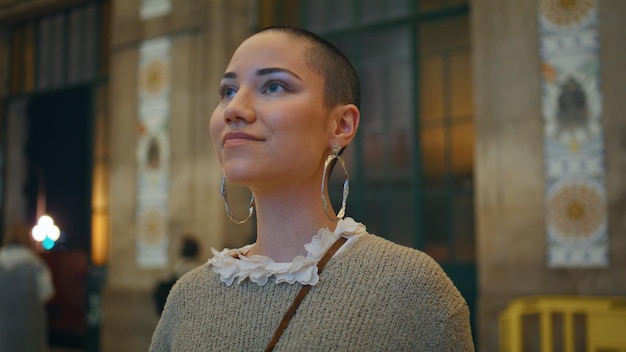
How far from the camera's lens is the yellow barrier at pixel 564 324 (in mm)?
4746

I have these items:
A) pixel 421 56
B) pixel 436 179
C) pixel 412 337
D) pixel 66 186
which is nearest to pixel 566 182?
pixel 436 179

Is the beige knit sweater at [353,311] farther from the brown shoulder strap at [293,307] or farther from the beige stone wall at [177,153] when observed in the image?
the beige stone wall at [177,153]

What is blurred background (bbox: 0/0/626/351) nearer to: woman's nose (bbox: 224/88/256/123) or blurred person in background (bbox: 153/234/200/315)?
blurred person in background (bbox: 153/234/200/315)

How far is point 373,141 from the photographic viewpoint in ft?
22.6

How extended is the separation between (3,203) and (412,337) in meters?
9.63

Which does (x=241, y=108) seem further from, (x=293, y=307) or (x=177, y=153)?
(x=177, y=153)

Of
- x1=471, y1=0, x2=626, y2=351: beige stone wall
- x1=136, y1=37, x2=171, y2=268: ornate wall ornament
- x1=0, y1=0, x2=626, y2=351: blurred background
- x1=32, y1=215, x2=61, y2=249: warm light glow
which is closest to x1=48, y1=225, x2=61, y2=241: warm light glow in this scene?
x1=32, y1=215, x2=61, y2=249: warm light glow

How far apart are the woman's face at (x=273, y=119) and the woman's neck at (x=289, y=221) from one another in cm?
5

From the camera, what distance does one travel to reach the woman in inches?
60.4

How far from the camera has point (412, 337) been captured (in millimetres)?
1529

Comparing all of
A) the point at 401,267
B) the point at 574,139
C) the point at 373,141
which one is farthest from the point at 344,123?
the point at 373,141

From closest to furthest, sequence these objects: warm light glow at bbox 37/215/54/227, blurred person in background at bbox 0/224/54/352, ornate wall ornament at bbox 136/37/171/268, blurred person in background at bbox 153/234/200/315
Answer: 1. blurred person in background at bbox 0/224/54/352
2. blurred person in background at bbox 153/234/200/315
3. ornate wall ornament at bbox 136/37/171/268
4. warm light glow at bbox 37/215/54/227

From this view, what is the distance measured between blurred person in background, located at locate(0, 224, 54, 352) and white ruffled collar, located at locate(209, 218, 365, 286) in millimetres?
5417

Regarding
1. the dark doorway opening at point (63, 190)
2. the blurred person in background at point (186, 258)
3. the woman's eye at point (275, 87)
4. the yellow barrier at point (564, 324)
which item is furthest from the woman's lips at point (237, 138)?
the dark doorway opening at point (63, 190)
